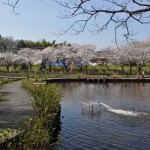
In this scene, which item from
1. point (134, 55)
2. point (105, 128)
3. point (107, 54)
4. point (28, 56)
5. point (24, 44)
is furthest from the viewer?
point (24, 44)

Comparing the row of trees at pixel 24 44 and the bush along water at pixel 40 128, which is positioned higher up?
the row of trees at pixel 24 44

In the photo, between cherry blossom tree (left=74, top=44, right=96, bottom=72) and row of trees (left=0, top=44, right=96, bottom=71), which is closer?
cherry blossom tree (left=74, top=44, right=96, bottom=72)

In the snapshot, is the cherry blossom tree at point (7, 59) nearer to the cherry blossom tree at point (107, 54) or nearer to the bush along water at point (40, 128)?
the cherry blossom tree at point (107, 54)

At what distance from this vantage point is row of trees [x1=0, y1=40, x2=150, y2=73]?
69319 mm

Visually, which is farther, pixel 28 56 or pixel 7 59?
pixel 28 56

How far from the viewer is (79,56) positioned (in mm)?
75062

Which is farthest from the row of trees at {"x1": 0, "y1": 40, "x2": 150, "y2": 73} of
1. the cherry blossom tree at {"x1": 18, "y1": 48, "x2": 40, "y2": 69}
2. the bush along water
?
the bush along water

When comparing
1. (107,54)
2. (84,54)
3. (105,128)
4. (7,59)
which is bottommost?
(105,128)

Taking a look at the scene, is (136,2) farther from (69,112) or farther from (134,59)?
(134,59)

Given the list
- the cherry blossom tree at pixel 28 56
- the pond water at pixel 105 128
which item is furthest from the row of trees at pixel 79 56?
the pond water at pixel 105 128

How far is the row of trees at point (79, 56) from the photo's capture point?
69319mm

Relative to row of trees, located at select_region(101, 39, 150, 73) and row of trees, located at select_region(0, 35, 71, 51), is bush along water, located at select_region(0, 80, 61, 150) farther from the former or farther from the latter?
row of trees, located at select_region(0, 35, 71, 51)

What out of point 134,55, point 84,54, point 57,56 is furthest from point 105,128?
point 57,56

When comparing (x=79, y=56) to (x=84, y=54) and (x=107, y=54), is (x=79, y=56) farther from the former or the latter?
(x=107, y=54)
